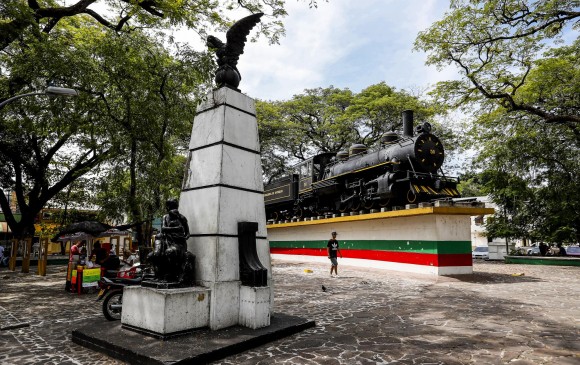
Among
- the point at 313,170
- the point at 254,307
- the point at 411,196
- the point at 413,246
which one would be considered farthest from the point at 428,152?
the point at 254,307

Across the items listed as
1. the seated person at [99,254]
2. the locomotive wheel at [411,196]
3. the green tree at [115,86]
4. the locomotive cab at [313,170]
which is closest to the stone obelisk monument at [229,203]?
the green tree at [115,86]

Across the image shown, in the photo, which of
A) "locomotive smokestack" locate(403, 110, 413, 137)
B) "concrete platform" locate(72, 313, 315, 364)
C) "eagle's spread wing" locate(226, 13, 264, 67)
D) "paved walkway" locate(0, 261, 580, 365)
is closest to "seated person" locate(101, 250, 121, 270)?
"paved walkway" locate(0, 261, 580, 365)

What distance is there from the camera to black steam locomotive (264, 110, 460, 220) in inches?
495

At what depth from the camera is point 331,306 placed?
699 cm

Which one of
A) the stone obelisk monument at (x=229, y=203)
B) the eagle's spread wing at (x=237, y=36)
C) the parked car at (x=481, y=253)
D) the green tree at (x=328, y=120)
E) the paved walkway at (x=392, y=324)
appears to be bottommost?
the parked car at (x=481, y=253)

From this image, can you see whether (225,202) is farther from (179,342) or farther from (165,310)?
(179,342)

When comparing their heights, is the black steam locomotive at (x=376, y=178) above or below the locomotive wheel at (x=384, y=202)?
above

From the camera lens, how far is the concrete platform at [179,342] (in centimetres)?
388

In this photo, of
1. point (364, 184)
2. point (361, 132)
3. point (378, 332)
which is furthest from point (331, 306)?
Answer: point (361, 132)

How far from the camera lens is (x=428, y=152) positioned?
1284cm

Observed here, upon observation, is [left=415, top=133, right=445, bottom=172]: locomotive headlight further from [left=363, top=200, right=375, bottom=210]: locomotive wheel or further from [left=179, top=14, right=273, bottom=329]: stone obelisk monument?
[left=179, top=14, right=273, bottom=329]: stone obelisk monument

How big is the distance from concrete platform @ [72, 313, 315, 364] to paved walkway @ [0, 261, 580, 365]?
13cm

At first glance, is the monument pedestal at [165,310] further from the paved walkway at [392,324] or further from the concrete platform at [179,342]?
the paved walkway at [392,324]

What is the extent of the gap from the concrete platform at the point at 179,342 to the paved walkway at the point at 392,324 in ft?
0.42
